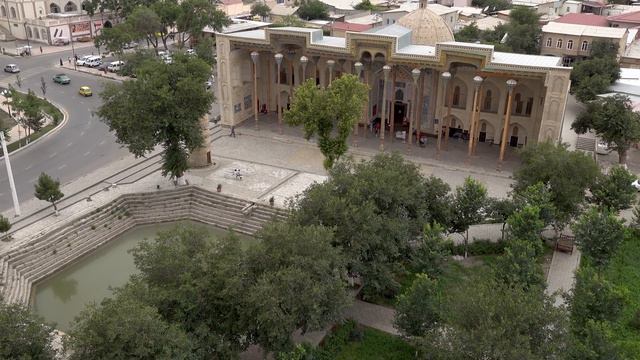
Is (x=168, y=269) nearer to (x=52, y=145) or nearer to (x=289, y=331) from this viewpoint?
(x=289, y=331)

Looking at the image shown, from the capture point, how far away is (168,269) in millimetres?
19594

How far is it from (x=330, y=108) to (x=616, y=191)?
52.9 feet

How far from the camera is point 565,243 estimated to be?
98.2 ft

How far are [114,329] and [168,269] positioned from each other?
11.9ft

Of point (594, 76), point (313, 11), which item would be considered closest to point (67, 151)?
point (594, 76)

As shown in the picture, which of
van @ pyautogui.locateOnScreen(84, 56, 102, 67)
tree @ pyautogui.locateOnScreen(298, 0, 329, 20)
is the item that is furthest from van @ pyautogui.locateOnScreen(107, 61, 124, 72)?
tree @ pyautogui.locateOnScreen(298, 0, 329, 20)

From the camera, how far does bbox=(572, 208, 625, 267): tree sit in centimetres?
2559

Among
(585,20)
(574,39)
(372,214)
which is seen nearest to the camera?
(372,214)

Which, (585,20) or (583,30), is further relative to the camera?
(585,20)

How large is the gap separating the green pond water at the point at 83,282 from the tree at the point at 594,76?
35.6 metres

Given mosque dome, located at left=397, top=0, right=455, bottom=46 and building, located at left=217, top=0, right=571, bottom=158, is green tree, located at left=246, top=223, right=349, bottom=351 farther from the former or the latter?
mosque dome, located at left=397, top=0, right=455, bottom=46

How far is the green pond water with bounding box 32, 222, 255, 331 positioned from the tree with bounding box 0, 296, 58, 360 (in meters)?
7.43

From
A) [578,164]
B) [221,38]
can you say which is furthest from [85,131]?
[578,164]

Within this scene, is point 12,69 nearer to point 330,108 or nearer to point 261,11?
point 261,11
